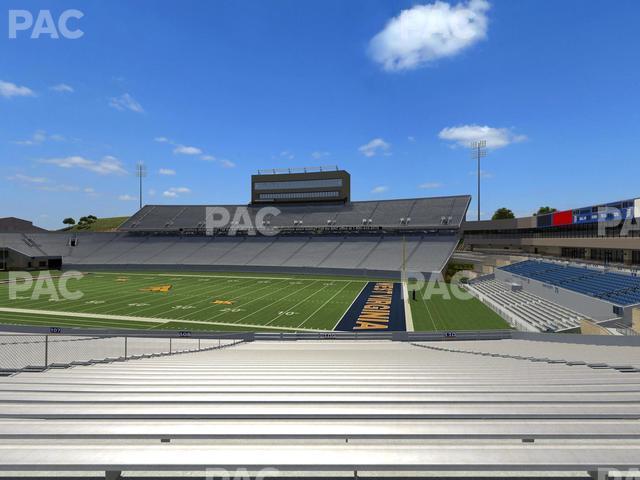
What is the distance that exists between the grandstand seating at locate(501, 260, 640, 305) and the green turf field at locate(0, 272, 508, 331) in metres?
5.58

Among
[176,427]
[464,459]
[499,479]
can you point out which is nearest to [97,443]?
[176,427]

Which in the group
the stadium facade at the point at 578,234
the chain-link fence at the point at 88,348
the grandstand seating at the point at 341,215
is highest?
the grandstand seating at the point at 341,215

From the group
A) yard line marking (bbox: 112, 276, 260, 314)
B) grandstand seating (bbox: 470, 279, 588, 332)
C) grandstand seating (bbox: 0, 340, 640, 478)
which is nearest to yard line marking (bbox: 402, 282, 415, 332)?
grandstand seating (bbox: 470, 279, 588, 332)

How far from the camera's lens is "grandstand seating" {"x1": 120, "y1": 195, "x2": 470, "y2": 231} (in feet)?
195

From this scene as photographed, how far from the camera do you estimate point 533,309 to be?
23281 millimetres

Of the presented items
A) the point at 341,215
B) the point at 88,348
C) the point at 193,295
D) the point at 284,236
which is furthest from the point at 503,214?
the point at 88,348

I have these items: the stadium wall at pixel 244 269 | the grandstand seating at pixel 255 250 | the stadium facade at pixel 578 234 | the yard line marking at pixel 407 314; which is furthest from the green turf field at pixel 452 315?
the grandstand seating at pixel 255 250

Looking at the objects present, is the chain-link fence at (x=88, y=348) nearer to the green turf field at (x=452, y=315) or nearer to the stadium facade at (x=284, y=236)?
the green turf field at (x=452, y=315)

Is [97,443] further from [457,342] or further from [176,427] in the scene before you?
[457,342]

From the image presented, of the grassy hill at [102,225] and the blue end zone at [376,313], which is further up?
the grassy hill at [102,225]

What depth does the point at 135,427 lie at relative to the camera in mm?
2555

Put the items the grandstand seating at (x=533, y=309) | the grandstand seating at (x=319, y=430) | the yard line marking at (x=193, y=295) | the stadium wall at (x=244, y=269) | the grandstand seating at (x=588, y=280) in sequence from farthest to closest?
the stadium wall at (x=244, y=269) → the yard line marking at (x=193, y=295) → the grandstand seating at (x=588, y=280) → the grandstand seating at (x=533, y=309) → the grandstand seating at (x=319, y=430)

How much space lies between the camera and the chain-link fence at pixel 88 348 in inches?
493

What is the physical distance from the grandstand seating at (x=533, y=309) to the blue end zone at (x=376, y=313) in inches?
294
